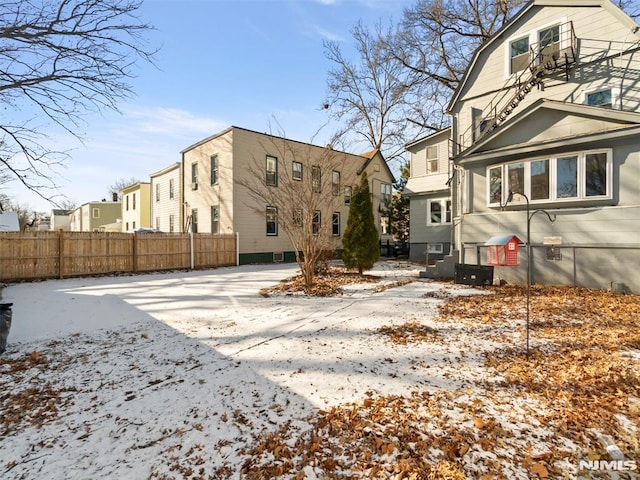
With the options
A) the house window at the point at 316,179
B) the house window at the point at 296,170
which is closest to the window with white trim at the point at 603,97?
the house window at the point at 316,179

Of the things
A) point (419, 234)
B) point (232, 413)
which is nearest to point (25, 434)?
point (232, 413)

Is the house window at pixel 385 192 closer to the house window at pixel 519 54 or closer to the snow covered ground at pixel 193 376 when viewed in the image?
the house window at pixel 519 54

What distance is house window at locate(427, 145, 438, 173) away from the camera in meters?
17.2

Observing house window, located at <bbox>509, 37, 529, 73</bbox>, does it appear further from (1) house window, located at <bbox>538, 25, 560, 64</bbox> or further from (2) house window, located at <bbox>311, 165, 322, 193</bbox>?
(2) house window, located at <bbox>311, 165, 322, 193</bbox>

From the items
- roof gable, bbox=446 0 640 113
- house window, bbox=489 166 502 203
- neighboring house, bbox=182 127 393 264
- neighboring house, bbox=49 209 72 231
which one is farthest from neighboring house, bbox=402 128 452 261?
neighboring house, bbox=49 209 72 231

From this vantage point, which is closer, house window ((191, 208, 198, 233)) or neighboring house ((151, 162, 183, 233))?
house window ((191, 208, 198, 233))

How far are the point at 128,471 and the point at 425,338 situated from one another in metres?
4.09

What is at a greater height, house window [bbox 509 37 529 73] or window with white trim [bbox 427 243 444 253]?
house window [bbox 509 37 529 73]

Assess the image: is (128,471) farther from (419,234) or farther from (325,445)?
(419,234)

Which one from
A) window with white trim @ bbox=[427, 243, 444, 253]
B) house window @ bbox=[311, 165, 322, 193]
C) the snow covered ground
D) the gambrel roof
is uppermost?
the gambrel roof

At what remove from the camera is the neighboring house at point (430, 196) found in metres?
16.9

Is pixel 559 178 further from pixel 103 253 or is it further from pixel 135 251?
pixel 103 253

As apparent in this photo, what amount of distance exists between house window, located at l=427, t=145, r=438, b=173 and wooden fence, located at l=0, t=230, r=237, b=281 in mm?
11764

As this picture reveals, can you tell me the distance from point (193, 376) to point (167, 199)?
70.6 ft
